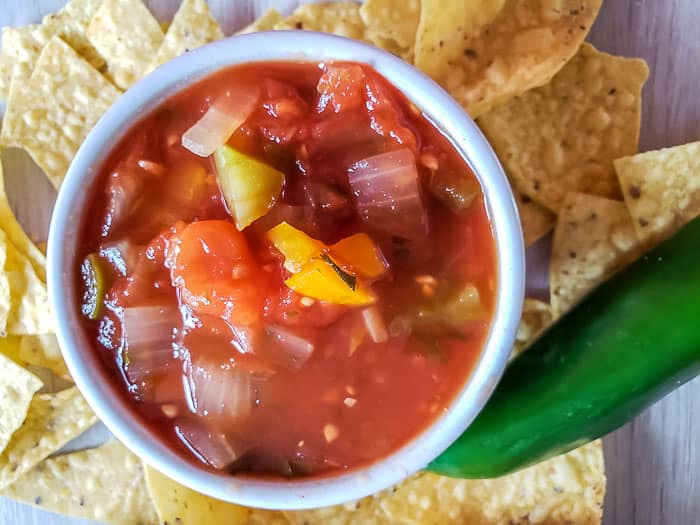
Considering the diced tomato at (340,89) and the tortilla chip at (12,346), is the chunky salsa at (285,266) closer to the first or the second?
the diced tomato at (340,89)

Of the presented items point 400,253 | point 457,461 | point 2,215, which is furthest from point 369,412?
point 2,215

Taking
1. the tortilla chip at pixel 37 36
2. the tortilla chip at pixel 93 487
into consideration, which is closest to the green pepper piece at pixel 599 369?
the tortilla chip at pixel 93 487

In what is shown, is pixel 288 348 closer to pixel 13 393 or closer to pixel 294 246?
pixel 294 246

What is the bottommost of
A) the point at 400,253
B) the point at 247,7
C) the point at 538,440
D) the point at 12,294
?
the point at 538,440

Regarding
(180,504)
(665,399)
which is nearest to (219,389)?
(180,504)

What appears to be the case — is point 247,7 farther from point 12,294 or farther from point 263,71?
point 12,294

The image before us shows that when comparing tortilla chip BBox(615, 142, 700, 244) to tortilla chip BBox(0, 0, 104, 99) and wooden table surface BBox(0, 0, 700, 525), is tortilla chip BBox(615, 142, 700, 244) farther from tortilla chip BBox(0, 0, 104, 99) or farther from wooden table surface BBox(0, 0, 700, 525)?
tortilla chip BBox(0, 0, 104, 99)
